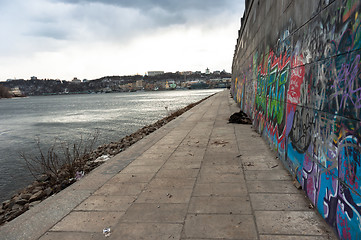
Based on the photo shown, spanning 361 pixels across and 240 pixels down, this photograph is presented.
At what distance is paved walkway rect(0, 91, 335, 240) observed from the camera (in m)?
2.95

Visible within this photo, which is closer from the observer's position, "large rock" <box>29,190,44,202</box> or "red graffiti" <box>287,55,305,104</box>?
"red graffiti" <box>287,55,305,104</box>

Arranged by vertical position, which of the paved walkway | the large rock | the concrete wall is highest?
the concrete wall

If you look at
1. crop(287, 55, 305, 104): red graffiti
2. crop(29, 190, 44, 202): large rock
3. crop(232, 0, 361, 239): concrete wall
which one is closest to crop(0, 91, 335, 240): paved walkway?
crop(232, 0, 361, 239): concrete wall

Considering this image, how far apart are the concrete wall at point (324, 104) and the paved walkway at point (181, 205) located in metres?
0.40

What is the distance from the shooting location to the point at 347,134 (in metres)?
2.49

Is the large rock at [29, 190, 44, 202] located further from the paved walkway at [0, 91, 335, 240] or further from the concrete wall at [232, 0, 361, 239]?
the concrete wall at [232, 0, 361, 239]

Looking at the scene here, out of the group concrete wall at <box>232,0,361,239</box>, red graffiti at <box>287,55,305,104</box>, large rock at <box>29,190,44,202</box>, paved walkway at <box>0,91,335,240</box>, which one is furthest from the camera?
large rock at <box>29,190,44,202</box>

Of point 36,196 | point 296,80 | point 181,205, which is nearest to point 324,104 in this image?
point 296,80

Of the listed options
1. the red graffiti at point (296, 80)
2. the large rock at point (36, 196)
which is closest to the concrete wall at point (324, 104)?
the red graffiti at point (296, 80)

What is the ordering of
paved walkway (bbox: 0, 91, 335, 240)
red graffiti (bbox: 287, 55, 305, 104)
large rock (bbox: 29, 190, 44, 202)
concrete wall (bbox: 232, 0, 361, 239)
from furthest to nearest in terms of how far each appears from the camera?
large rock (bbox: 29, 190, 44, 202) → red graffiti (bbox: 287, 55, 305, 104) → paved walkway (bbox: 0, 91, 335, 240) → concrete wall (bbox: 232, 0, 361, 239)

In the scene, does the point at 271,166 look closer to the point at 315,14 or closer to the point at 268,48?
the point at 315,14

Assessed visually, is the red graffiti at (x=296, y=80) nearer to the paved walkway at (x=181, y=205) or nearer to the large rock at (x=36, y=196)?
the paved walkway at (x=181, y=205)

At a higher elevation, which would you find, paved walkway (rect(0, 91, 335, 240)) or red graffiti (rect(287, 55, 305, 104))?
red graffiti (rect(287, 55, 305, 104))

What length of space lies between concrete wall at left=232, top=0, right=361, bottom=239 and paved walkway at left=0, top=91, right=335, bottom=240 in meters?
0.40
